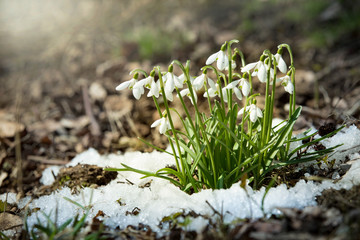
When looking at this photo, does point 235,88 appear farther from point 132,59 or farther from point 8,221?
point 132,59

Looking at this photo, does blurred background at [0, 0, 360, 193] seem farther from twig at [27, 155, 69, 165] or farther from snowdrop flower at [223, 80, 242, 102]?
snowdrop flower at [223, 80, 242, 102]

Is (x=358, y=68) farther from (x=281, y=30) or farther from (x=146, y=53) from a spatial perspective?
(x=146, y=53)

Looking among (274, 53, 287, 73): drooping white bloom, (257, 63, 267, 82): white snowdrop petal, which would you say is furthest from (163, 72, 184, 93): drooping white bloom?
(274, 53, 287, 73): drooping white bloom

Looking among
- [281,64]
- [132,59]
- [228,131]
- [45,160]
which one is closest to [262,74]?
[281,64]

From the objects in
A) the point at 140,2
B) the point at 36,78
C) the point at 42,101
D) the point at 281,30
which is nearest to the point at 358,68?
the point at 281,30

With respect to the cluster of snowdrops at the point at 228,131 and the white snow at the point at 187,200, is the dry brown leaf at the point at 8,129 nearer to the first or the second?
the white snow at the point at 187,200

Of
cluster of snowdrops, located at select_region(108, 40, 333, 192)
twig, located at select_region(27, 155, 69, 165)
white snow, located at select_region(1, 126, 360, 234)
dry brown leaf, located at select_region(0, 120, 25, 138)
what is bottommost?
white snow, located at select_region(1, 126, 360, 234)
